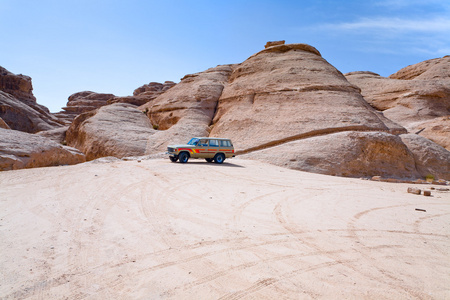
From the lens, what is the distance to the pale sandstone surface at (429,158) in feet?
58.9

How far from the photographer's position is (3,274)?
308 centimetres

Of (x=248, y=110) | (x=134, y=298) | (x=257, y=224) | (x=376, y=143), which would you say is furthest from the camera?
(x=248, y=110)

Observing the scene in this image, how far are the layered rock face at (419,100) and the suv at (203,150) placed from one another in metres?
20.2

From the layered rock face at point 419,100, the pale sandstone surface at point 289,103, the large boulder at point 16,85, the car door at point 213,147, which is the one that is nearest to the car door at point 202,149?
the car door at point 213,147

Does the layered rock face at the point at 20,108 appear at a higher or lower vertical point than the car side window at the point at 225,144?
higher

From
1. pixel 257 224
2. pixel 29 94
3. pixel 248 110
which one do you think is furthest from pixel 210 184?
pixel 29 94

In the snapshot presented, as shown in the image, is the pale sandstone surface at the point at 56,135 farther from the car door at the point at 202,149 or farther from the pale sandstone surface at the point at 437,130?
the pale sandstone surface at the point at 437,130

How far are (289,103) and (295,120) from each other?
2.56 m

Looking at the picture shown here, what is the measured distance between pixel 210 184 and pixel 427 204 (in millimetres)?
6584

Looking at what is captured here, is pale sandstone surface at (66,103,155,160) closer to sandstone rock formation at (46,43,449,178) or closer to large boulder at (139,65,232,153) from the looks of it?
sandstone rock formation at (46,43,449,178)

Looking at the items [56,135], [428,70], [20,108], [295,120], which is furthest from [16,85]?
[428,70]

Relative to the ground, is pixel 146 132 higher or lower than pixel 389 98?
lower

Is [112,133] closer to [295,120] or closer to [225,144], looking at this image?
[225,144]

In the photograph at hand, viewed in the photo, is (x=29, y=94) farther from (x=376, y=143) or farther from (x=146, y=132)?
(x=376, y=143)
